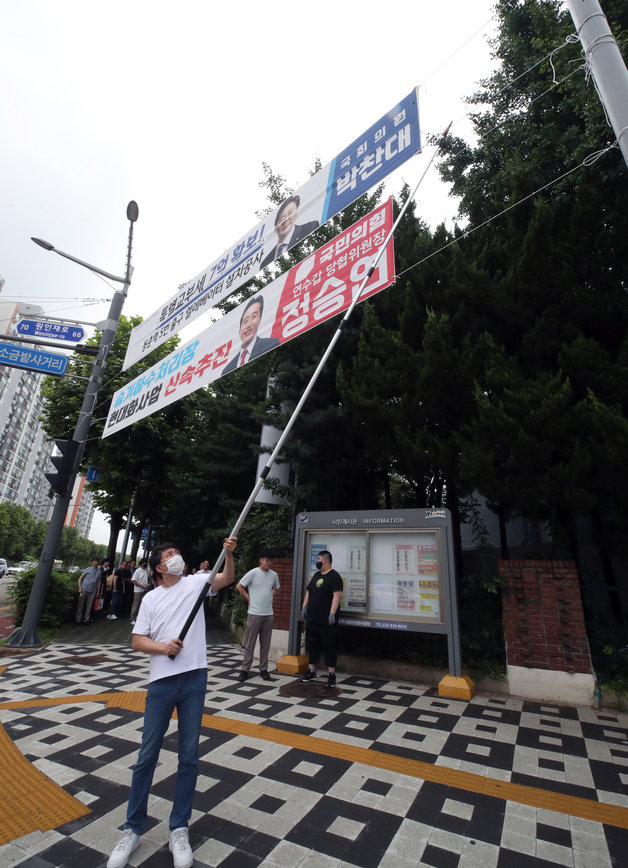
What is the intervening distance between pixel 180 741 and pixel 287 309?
445 cm

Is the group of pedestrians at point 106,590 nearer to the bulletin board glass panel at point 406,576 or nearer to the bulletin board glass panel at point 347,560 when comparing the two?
the bulletin board glass panel at point 347,560

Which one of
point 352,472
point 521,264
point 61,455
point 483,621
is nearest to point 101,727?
point 483,621

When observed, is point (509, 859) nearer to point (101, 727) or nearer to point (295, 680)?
point (101, 727)

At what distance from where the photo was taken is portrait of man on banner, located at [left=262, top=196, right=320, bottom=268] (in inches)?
223

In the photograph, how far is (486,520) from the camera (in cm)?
1308

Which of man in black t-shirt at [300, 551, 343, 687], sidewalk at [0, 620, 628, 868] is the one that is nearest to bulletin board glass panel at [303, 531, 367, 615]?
man in black t-shirt at [300, 551, 343, 687]

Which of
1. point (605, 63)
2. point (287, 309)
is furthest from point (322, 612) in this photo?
point (605, 63)

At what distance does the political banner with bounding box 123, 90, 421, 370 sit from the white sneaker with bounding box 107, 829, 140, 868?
577 cm

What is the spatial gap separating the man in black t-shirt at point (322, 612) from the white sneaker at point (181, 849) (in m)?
3.49

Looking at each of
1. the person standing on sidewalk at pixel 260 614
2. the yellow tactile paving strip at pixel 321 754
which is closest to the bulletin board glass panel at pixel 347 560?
the person standing on sidewalk at pixel 260 614

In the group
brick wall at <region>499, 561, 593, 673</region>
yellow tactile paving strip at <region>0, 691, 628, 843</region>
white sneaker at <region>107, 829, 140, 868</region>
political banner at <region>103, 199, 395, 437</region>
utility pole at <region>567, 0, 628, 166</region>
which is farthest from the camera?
brick wall at <region>499, 561, 593, 673</region>

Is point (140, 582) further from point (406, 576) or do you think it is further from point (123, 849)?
point (123, 849)

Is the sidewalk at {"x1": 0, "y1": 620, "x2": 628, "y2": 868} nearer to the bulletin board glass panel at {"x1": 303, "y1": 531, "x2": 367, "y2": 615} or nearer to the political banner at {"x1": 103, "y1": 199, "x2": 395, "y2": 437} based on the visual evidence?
the bulletin board glass panel at {"x1": 303, "y1": 531, "x2": 367, "y2": 615}

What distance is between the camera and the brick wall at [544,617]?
5117 mm
